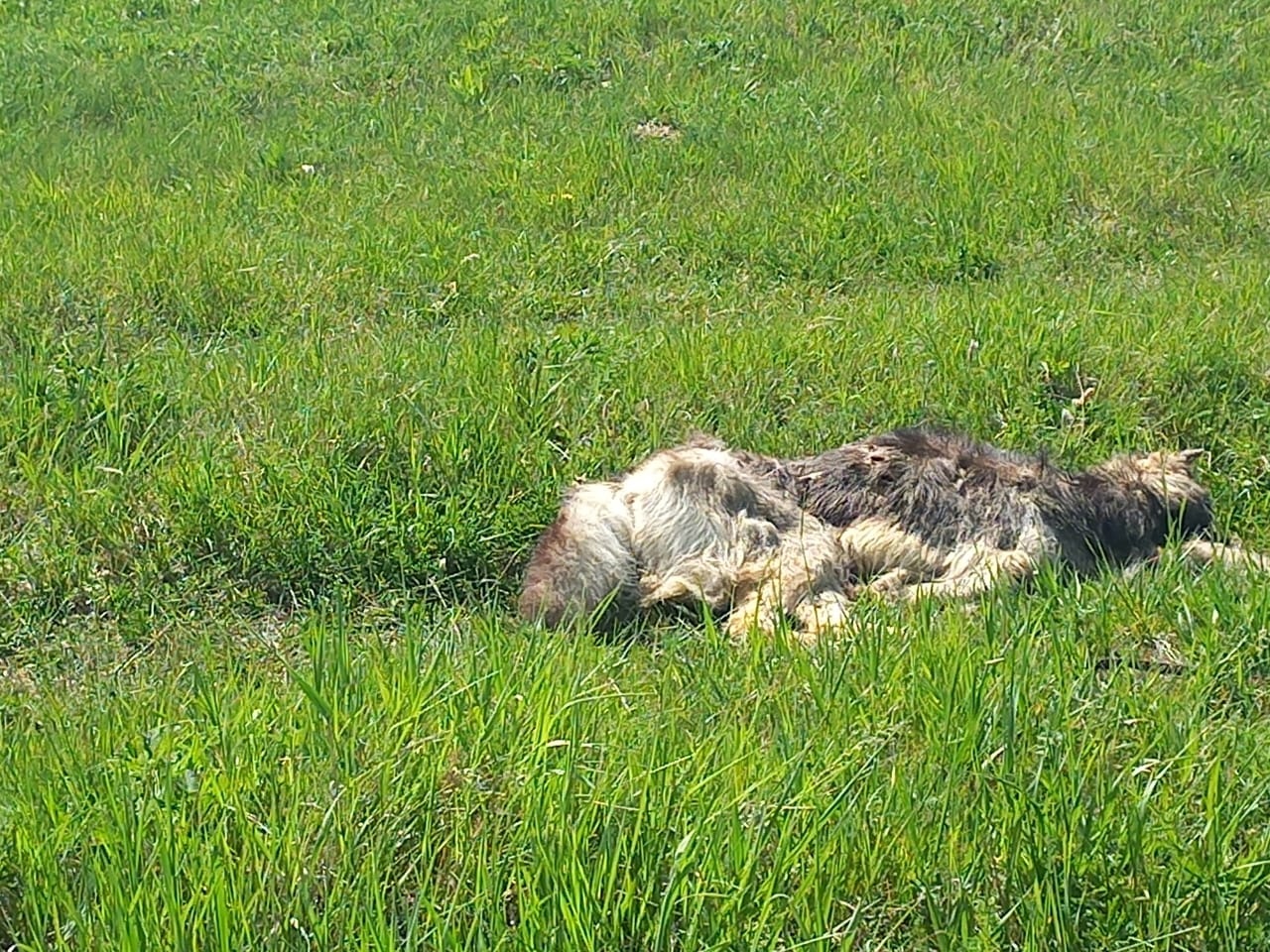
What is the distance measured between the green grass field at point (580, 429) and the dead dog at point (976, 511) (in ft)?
1.72

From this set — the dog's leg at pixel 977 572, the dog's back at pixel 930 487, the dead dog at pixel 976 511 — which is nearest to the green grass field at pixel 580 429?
the dog's leg at pixel 977 572

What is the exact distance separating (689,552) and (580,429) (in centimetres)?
135

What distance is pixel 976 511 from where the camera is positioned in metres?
6.20

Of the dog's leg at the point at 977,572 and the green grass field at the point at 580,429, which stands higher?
the green grass field at the point at 580,429

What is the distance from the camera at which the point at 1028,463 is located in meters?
6.46

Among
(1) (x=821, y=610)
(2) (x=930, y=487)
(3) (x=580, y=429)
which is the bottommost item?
(1) (x=821, y=610)

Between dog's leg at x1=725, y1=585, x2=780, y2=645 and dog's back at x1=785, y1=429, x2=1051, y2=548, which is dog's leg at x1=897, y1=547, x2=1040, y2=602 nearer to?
dog's back at x1=785, y1=429, x2=1051, y2=548

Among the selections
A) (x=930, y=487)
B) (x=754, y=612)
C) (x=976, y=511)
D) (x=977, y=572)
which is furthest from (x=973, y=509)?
(x=754, y=612)

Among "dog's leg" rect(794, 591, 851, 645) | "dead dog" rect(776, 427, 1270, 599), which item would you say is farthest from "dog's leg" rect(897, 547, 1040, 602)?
"dog's leg" rect(794, 591, 851, 645)

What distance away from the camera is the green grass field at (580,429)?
133 inches

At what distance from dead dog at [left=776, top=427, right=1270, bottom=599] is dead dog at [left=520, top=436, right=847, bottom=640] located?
0.16m

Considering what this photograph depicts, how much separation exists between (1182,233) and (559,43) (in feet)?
19.8

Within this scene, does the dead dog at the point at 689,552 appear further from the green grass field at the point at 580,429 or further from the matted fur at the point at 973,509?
the green grass field at the point at 580,429

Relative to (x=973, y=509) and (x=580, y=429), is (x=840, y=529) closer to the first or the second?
(x=973, y=509)
